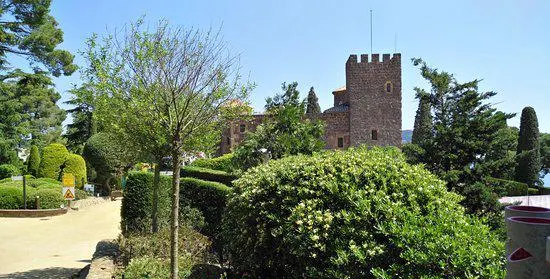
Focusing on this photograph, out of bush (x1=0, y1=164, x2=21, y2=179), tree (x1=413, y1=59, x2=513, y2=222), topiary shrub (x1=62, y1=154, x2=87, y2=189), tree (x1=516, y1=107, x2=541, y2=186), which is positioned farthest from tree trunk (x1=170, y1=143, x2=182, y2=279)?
tree (x1=516, y1=107, x2=541, y2=186)

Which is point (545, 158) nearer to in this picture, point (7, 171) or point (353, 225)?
point (353, 225)

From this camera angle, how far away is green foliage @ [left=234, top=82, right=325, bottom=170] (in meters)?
8.33

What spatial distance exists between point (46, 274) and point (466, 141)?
855cm

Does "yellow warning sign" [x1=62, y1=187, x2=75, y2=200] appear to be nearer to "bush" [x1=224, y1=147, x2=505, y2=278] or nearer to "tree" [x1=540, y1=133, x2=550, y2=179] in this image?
"bush" [x1=224, y1=147, x2=505, y2=278]

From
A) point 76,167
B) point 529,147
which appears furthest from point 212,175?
point 529,147

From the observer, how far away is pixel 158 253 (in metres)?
6.98

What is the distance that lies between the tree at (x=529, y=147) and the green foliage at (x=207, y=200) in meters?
26.3

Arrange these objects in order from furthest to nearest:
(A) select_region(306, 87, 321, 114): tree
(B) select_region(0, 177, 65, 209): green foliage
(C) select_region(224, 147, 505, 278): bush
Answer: (A) select_region(306, 87, 321, 114): tree < (B) select_region(0, 177, 65, 209): green foliage < (C) select_region(224, 147, 505, 278): bush

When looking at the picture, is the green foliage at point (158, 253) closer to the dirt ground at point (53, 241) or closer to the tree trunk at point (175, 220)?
the tree trunk at point (175, 220)

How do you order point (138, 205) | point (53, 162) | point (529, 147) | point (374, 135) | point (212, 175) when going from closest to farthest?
point (138, 205) → point (212, 175) → point (53, 162) → point (529, 147) → point (374, 135)

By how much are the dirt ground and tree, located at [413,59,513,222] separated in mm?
7631

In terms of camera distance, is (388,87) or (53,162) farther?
(388,87)

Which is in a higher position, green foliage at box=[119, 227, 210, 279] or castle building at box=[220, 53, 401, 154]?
castle building at box=[220, 53, 401, 154]

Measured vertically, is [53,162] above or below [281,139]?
below
